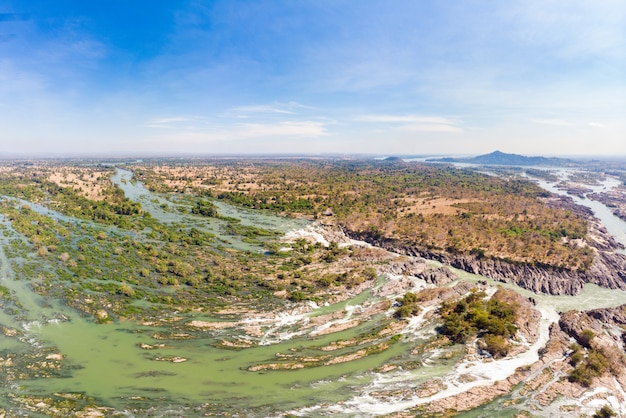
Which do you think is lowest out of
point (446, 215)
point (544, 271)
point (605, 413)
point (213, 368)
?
Result: point (605, 413)

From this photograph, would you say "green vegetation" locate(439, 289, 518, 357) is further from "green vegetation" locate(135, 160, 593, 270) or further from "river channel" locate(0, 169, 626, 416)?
"green vegetation" locate(135, 160, 593, 270)

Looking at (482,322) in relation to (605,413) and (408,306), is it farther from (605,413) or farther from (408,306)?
(605,413)

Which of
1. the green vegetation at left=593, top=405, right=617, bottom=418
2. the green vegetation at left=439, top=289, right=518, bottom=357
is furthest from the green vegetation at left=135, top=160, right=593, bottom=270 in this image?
the green vegetation at left=593, top=405, right=617, bottom=418

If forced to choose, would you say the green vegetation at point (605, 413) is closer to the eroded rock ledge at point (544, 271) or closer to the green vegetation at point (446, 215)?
the eroded rock ledge at point (544, 271)

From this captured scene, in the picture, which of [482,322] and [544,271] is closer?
[482,322]

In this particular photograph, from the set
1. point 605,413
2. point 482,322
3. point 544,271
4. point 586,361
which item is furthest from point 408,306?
point 544,271
